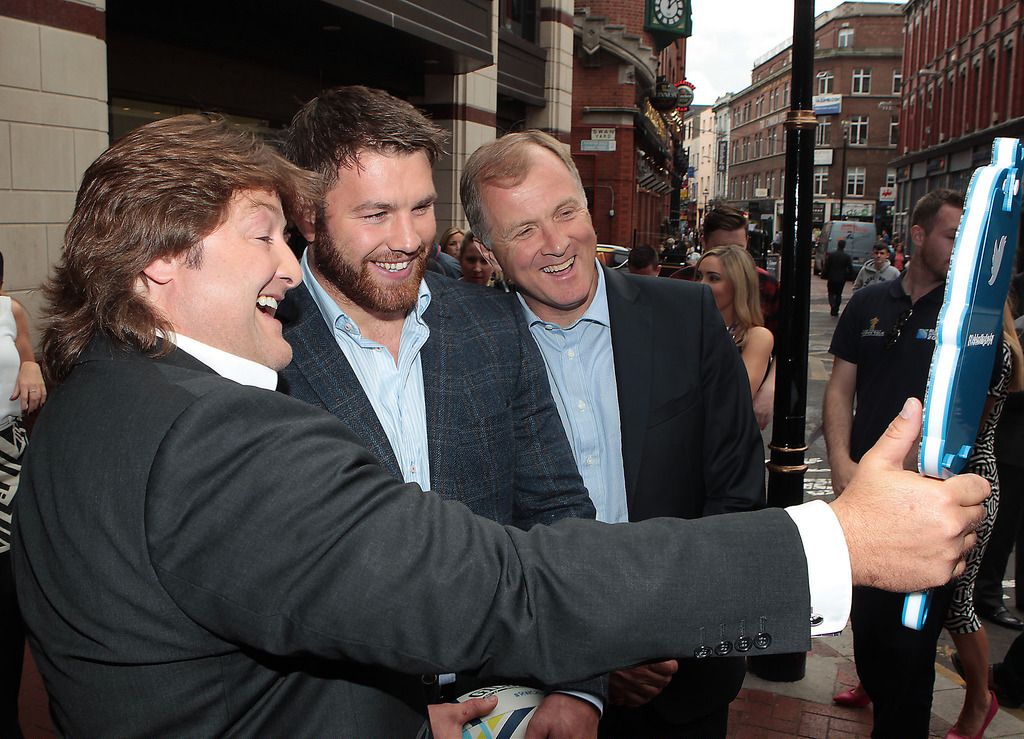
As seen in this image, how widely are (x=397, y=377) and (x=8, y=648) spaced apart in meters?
2.06

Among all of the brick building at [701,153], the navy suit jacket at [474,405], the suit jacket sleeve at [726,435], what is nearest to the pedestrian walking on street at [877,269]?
the suit jacket sleeve at [726,435]

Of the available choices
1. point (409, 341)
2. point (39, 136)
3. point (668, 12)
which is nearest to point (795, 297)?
point (409, 341)

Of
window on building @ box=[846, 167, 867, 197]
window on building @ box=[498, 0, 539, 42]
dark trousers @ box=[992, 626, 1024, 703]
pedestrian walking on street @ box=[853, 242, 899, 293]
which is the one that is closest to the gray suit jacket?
dark trousers @ box=[992, 626, 1024, 703]

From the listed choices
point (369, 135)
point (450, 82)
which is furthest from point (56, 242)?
point (450, 82)

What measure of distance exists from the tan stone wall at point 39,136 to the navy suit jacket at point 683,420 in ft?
15.8

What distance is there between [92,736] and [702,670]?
176 centimetres

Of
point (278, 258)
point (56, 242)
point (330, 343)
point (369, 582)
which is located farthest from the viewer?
point (56, 242)

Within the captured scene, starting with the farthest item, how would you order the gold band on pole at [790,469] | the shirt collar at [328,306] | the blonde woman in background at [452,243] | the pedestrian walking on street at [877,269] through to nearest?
the pedestrian walking on street at [877,269]
the blonde woman in background at [452,243]
the gold band on pole at [790,469]
the shirt collar at [328,306]

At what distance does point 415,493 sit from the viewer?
123cm

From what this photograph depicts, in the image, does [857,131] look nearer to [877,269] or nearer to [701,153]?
[701,153]

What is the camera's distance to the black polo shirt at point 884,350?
3568 mm

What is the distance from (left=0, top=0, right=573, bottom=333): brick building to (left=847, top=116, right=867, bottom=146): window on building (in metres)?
60.2

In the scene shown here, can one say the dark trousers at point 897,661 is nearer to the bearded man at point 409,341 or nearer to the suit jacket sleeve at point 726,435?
the suit jacket sleeve at point 726,435

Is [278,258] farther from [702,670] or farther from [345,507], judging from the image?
[702,670]
